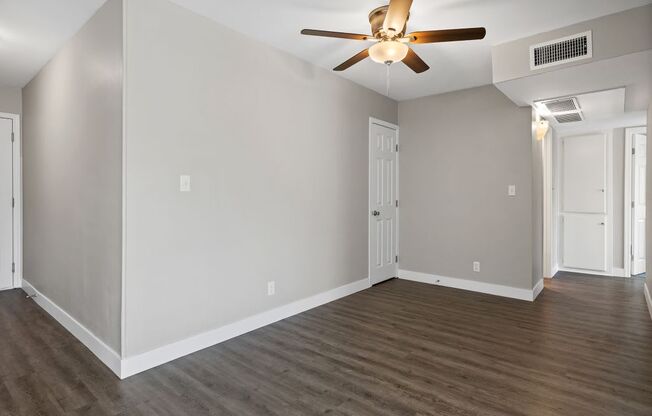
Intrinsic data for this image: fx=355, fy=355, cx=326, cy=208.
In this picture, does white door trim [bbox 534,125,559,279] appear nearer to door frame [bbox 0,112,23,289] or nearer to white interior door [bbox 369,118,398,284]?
white interior door [bbox 369,118,398,284]

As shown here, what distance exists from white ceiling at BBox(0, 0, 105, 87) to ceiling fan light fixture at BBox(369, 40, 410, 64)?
1.99m

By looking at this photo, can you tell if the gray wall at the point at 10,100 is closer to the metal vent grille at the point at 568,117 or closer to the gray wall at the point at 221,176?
the gray wall at the point at 221,176

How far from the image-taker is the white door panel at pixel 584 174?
552cm

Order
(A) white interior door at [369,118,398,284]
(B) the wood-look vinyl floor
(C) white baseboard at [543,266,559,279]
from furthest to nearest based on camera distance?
(C) white baseboard at [543,266,559,279], (A) white interior door at [369,118,398,284], (B) the wood-look vinyl floor

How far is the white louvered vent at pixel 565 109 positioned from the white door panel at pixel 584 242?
1908mm

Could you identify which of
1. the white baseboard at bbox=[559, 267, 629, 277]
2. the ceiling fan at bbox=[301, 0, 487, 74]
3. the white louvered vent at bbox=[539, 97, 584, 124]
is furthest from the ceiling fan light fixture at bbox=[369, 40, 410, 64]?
the white baseboard at bbox=[559, 267, 629, 277]

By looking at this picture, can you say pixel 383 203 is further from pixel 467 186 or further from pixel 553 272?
pixel 553 272

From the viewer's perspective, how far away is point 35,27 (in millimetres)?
2926

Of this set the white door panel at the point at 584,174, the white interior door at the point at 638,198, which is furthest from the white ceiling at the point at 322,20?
the white interior door at the point at 638,198

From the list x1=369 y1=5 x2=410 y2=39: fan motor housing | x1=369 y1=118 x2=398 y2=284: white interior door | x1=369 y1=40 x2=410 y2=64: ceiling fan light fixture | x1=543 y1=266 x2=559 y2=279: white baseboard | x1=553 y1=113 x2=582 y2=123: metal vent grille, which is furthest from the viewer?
x1=543 y1=266 x2=559 y2=279: white baseboard

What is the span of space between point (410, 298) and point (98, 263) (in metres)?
3.16

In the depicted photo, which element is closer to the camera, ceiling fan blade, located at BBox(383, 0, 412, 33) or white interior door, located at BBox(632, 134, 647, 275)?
ceiling fan blade, located at BBox(383, 0, 412, 33)

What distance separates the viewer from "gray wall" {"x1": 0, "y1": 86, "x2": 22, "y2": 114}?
437 cm

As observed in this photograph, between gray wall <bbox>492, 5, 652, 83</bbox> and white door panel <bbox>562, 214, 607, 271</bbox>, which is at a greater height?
gray wall <bbox>492, 5, 652, 83</bbox>
